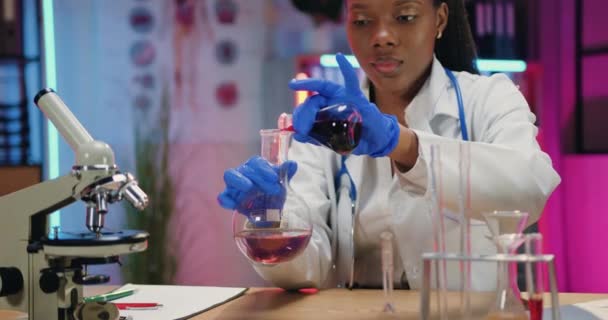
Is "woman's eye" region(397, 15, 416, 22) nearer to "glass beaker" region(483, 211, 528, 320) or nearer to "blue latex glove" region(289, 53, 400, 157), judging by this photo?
"blue latex glove" region(289, 53, 400, 157)

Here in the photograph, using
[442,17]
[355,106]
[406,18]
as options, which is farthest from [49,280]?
[442,17]

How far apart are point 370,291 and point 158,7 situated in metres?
2.68

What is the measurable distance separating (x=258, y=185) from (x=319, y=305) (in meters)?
0.31

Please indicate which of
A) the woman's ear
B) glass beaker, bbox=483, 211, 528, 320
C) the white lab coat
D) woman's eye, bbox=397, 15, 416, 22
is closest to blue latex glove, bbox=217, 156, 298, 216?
the white lab coat

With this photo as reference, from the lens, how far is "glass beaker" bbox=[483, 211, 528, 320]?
Result: 1.01m

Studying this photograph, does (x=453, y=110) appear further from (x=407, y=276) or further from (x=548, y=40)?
(x=548, y=40)

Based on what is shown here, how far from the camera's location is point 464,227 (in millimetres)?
1029

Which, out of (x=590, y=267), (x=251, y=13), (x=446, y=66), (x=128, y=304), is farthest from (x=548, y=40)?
(x=128, y=304)

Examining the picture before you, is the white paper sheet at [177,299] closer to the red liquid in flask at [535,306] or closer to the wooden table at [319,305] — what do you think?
the wooden table at [319,305]

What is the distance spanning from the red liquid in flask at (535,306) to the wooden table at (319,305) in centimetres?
32

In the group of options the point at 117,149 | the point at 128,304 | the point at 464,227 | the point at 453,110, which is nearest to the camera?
the point at 464,227

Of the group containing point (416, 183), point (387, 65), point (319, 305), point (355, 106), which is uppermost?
point (387, 65)

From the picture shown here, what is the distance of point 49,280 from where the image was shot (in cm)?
115

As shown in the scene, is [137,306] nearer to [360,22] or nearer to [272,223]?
[272,223]
